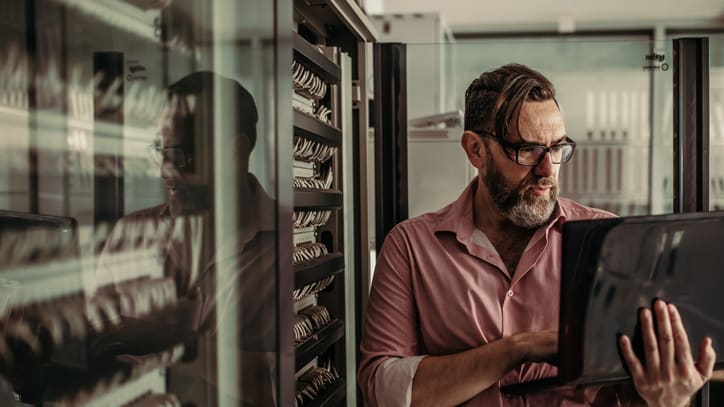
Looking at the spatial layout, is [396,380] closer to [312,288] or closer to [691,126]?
[312,288]

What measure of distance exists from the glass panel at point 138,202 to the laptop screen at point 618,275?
0.51 m

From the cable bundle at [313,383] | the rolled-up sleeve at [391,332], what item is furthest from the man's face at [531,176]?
the cable bundle at [313,383]

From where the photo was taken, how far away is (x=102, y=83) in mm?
776

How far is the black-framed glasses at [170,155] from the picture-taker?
2.90ft

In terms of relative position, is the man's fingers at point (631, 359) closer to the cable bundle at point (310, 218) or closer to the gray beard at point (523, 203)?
the gray beard at point (523, 203)

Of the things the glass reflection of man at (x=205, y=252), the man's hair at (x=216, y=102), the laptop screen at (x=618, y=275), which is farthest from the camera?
the laptop screen at (x=618, y=275)

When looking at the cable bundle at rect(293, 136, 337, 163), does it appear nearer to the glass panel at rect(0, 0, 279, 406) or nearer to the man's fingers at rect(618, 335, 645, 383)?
the glass panel at rect(0, 0, 279, 406)

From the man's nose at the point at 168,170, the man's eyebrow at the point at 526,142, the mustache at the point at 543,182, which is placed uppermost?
the man's eyebrow at the point at 526,142

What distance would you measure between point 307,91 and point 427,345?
2.17 ft

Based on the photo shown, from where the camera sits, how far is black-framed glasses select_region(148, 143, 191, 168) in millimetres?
883

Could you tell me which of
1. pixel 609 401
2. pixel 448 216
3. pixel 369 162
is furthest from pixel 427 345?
pixel 369 162

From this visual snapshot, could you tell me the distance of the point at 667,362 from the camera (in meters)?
1.28

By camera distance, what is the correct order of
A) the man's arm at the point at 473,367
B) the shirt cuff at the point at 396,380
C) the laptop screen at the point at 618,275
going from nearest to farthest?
the laptop screen at the point at 618,275 → the man's arm at the point at 473,367 → the shirt cuff at the point at 396,380

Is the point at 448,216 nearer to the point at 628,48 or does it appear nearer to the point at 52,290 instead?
the point at 628,48
